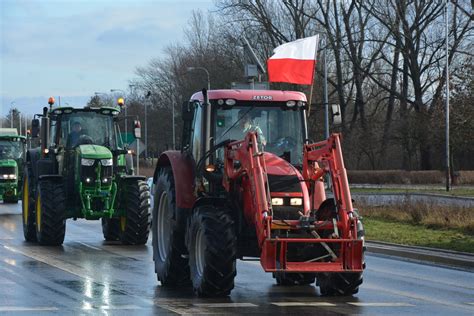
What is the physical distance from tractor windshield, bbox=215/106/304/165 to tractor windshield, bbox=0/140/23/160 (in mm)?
29207

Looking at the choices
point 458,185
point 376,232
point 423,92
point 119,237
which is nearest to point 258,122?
point 119,237

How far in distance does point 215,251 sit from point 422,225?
51.2 ft

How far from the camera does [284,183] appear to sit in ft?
43.3

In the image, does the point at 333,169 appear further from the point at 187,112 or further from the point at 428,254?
the point at 428,254

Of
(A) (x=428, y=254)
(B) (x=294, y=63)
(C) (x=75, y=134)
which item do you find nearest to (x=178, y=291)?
(A) (x=428, y=254)

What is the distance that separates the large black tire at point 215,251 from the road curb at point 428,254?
22.0 ft

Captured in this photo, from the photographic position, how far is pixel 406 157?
237 feet

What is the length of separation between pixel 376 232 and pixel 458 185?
111ft

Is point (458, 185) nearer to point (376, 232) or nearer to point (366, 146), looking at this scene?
point (366, 146)

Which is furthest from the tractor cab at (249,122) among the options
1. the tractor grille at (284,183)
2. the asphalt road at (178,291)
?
the asphalt road at (178,291)

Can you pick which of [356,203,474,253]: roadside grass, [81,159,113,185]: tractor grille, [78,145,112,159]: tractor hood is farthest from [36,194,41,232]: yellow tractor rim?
[356,203,474,253]: roadside grass

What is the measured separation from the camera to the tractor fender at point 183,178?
47.3ft

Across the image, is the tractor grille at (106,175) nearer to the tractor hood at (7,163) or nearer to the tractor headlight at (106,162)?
the tractor headlight at (106,162)

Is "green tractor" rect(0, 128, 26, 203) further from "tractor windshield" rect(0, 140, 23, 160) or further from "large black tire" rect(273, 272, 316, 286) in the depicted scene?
"large black tire" rect(273, 272, 316, 286)
